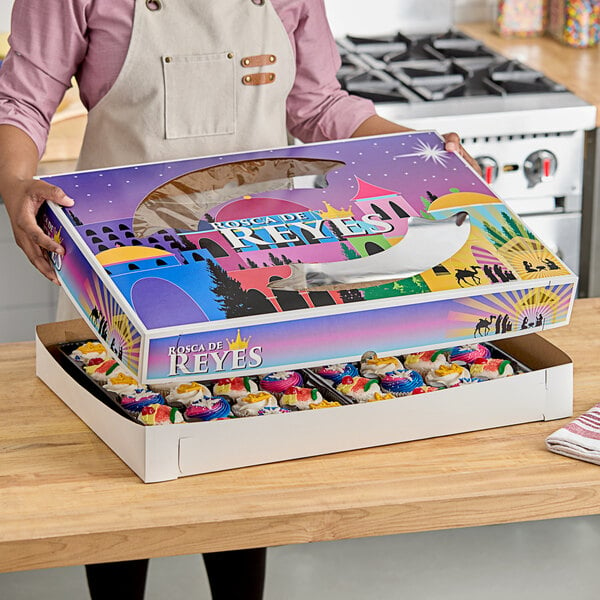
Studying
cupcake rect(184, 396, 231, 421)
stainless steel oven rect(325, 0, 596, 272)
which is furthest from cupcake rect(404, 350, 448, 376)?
stainless steel oven rect(325, 0, 596, 272)

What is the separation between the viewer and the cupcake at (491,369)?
50.4 inches

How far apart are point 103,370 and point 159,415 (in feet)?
0.50

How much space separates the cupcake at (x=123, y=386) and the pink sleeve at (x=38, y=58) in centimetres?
40

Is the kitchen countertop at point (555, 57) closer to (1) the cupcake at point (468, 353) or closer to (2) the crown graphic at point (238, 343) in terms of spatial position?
(1) the cupcake at point (468, 353)

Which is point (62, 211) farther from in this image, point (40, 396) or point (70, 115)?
point (70, 115)

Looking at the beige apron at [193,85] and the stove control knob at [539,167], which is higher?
the beige apron at [193,85]

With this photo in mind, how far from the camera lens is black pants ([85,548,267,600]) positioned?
1.65 metres

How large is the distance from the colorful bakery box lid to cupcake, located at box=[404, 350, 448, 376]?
0.37ft

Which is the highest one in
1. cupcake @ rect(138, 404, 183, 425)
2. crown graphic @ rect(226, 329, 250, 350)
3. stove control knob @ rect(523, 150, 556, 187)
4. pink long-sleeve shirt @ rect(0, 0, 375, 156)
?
pink long-sleeve shirt @ rect(0, 0, 375, 156)

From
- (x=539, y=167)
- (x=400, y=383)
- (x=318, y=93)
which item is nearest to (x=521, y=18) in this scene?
(x=539, y=167)

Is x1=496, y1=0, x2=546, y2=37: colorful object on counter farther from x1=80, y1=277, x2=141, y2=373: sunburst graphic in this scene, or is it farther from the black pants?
x1=80, y1=277, x2=141, y2=373: sunburst graphic

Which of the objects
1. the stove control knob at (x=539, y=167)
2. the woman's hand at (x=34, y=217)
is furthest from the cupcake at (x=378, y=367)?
the stove control knob at (x=539, y=167)

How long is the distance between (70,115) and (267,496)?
1.60 meters

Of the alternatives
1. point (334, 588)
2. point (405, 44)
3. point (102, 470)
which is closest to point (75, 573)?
point (334, 588)
